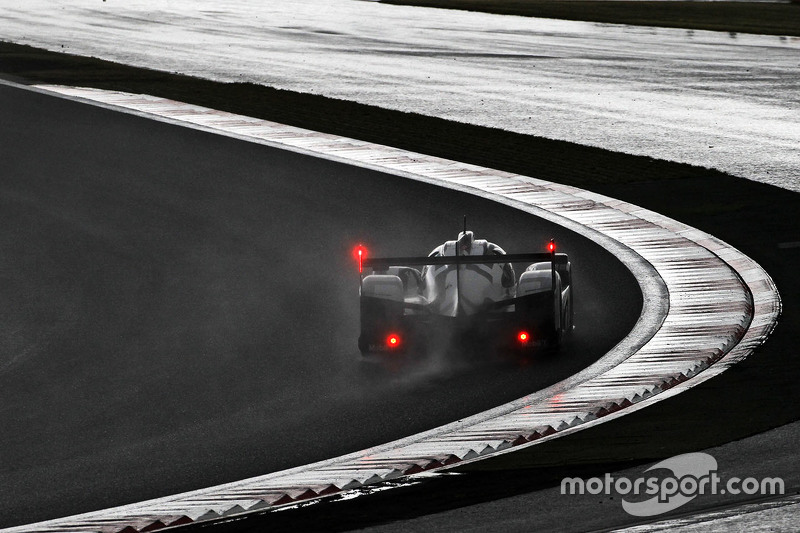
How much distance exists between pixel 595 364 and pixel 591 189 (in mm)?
7304

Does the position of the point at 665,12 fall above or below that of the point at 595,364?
above

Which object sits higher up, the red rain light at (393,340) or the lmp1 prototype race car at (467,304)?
the lmp1 prototype race car at (467,304)

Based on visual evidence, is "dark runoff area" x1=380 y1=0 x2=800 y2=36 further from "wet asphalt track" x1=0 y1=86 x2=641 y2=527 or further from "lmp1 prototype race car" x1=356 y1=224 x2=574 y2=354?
"lmp1 prototype race car" x1=356 y1=224 x2=574 y2=354

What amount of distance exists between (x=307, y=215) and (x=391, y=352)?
17.3 feet

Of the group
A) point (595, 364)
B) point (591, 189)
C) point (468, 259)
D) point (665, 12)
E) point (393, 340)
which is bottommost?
point (595, 364)

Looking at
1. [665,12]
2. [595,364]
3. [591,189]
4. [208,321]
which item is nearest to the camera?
[595,364]

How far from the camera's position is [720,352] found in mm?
11344

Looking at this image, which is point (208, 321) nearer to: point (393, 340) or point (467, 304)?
point (393, 340)

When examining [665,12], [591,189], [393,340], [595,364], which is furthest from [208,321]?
[665,12]

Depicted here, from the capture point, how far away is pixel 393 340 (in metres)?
11.5

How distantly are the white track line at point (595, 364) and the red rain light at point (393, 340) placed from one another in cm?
146

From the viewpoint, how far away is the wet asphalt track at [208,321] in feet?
31.5

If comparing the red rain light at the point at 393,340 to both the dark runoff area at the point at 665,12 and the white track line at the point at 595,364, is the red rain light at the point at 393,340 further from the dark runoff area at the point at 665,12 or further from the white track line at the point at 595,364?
the dark runoff area at the point at 665,12

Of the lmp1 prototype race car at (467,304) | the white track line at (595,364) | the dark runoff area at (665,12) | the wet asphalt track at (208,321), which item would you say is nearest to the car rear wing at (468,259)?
the lmp1 prototype race car at (467,304)
